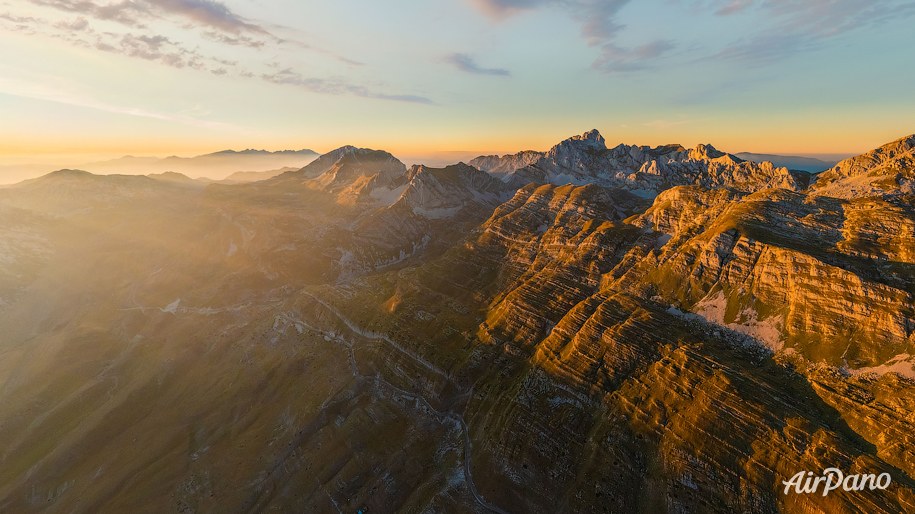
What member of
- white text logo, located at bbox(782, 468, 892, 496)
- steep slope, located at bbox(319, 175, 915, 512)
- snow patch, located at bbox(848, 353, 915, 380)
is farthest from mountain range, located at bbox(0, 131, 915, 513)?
white text logo, located at bbox(782, 468, 892, 496)

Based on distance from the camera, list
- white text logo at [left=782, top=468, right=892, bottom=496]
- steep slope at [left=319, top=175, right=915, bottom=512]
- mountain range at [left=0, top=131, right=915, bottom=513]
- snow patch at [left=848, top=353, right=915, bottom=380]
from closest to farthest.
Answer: white text logo at [left=782, top=468, right=892, bottom=496], steep slope at [left=319, top=175, right=915, bottom=512], snow patch at [left=848, top=353, right=915, bottom=380], mountain range at [left=0, top=131, right=915, bottom=513]

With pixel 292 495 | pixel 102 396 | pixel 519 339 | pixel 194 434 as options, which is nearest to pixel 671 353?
pixel 519 339

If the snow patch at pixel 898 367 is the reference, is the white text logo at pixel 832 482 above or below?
below

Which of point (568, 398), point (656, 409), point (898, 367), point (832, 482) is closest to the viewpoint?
point (832, 482)

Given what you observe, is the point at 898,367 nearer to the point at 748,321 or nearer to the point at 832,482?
the point at 748,321

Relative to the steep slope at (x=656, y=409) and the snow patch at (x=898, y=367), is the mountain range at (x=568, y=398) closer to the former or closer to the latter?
the snow patch at (x=898, y=367)

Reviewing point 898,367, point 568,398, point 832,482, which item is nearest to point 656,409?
point 568,398

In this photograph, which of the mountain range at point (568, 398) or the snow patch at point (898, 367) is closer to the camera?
the snow patch at point (898, 367)

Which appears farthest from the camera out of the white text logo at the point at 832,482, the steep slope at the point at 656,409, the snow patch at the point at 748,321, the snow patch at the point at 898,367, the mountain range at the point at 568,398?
the snow patch at the point at 748,321

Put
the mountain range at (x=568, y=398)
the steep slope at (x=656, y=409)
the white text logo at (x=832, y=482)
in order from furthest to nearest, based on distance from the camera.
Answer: the mountain range at (x=568, y=398)
the steep slope at (x=656, y=409)
the white text logo at (x=832, y=482)

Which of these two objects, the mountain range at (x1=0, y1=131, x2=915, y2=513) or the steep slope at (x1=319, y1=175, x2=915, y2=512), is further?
the mountain range at (x1=0, y1=131, x2=915, y2=513)

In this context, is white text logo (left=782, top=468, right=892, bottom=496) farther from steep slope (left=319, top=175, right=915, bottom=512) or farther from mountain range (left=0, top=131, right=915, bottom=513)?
steep slope (left=319, top=175, right=915, bottom=512)

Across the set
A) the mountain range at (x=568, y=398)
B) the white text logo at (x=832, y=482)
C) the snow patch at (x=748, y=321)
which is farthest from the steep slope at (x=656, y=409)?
the snow patch at (x=748, y=321)

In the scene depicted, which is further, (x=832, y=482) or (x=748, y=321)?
(x=748, y=321)
